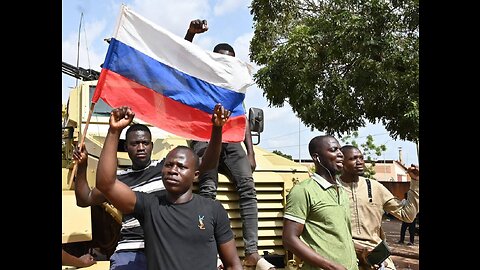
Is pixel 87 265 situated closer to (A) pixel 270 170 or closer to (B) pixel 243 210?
(B) pixel 243 210

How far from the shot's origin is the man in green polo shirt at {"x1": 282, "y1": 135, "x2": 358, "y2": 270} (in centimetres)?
343

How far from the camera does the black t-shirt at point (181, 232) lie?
9.68ft

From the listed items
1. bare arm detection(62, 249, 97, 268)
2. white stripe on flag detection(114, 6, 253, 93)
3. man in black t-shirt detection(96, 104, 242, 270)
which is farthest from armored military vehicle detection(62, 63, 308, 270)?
man in black t-shirt detection(96, 104, 242, 270)

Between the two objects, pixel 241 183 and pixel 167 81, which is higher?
pixel 167 81

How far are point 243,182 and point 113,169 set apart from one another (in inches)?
88.0

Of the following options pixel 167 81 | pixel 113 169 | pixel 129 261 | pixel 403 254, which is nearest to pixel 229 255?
pixel 129 261

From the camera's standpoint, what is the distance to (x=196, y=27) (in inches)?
186

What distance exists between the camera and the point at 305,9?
47.4 feet

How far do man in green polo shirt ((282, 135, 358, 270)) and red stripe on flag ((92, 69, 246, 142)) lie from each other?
51.9 inches

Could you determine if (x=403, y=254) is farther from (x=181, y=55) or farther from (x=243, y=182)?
(x=181, y=55)

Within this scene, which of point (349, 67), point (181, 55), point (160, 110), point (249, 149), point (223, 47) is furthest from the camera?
point (349, 67)

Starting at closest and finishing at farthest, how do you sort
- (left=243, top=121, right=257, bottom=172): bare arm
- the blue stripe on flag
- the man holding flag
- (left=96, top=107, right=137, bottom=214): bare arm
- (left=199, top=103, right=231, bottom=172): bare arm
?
(left=96, top=107, right=137, bottom=214): bare arm
(left=199, top=103, right=231, bottom=172): bare arm
the blue stripe on flag
the man holding flag
(left=243, top=121, right=257, bottom=172): bare arm

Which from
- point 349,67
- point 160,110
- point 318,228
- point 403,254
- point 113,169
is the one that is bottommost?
point 403,254

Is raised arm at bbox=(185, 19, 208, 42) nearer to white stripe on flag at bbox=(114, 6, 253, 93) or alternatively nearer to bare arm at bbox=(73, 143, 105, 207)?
white stripe on flag at bbox=(114, 6, 253, 93)
